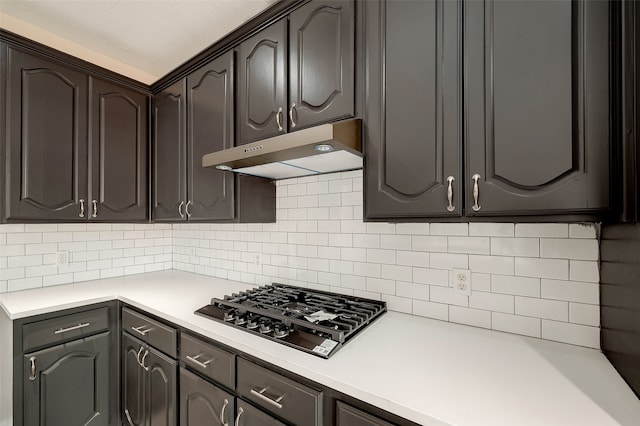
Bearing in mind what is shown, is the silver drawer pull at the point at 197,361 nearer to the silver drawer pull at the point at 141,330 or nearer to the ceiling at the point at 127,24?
the silver drawer pull at the point at 141,330

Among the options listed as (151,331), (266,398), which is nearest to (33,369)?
(151,331)

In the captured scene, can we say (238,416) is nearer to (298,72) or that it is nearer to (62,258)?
(298,72)

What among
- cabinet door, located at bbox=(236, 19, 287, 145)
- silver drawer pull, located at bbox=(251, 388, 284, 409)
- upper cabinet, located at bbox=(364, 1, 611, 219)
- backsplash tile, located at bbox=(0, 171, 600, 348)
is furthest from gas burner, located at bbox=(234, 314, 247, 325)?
cabinet door, located at bbox=(236, 19, 287, 145)

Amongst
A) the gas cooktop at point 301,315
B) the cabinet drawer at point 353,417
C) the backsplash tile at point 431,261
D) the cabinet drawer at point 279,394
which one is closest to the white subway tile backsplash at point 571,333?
the backsplash tile at point 431,261

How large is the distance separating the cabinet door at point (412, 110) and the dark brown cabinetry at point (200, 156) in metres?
0.86

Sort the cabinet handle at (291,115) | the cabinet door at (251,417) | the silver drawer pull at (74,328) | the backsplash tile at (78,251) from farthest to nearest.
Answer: the backsplash tile at (78,251)
the silver drawer pull at (74,328)
the cabinet handle at (291,115)
the cabinet door at (251,417)

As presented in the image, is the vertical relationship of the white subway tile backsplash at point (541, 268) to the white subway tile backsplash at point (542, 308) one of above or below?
above

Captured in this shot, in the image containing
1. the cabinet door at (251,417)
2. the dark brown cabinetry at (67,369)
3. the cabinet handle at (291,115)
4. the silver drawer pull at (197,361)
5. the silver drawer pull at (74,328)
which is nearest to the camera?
the cabinet door at (251,417)

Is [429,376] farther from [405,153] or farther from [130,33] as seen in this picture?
[130,33]

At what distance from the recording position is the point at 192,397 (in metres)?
1.33

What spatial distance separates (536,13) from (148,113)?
2396 millimetres

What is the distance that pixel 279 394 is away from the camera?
3.26 ft

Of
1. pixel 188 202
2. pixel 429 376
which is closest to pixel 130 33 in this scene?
pixel 188 202

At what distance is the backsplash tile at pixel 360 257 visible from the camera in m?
1.06
